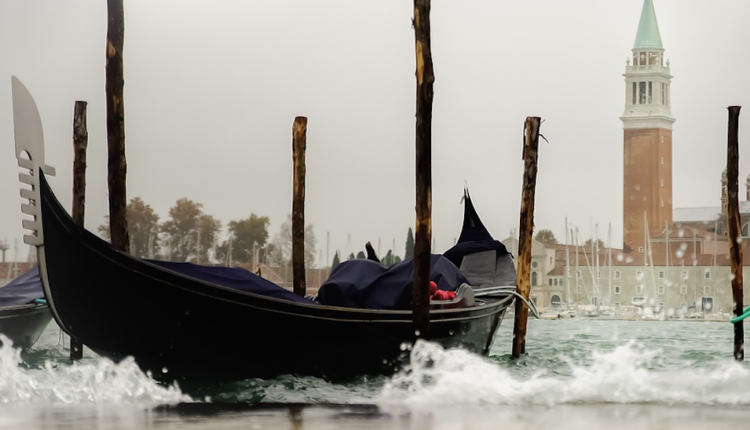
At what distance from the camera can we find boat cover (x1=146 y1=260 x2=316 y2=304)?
24.9 ft

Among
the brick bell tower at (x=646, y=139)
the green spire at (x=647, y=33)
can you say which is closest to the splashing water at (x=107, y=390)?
the brick bell tower at (x=646, y=139)

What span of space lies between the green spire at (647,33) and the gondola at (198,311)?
6655cm

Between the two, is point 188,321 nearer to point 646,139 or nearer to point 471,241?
point 471,241

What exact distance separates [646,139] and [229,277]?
59.1 meters

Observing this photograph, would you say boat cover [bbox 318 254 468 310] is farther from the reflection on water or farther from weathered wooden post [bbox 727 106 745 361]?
weathered wooden post [bbox 727 106 745 361]

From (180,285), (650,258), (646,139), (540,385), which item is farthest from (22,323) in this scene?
(646,139)

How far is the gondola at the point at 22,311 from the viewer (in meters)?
10.8

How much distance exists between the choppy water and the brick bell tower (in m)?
53.1

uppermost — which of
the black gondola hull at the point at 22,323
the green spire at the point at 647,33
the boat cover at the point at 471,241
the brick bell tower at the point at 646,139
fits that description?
the green spire at the point at 647,33

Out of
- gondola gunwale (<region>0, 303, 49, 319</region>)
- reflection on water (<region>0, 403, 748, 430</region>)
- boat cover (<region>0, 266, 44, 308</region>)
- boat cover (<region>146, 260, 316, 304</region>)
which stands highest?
boat cover (<region>146, 260, 316, 304</region>)

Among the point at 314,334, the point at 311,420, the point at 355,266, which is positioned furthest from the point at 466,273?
the point at 311,420

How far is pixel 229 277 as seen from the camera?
25.3ft

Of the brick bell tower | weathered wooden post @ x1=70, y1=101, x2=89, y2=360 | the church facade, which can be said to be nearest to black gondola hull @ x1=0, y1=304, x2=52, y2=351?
weathered wooden post @ x1=70, y1=101, x2=89, y2=360

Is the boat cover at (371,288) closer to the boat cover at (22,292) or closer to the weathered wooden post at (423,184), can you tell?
the weathered wooden post at (423,184)
